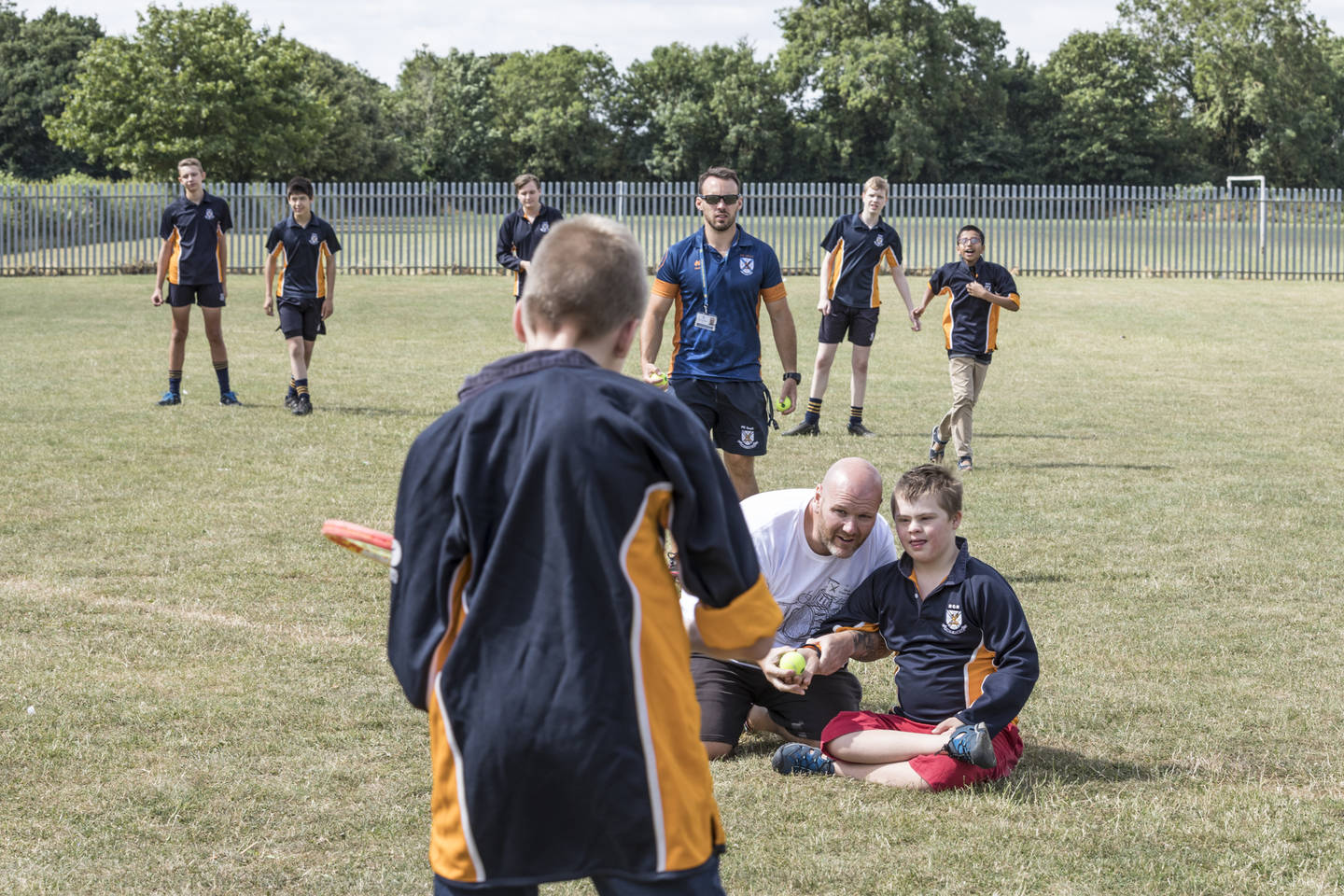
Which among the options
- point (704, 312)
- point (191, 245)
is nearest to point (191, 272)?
point (191, 245)

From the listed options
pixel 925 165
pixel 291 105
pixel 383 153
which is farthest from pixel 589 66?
pixel 291 105

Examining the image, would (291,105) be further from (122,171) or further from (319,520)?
(319,520)

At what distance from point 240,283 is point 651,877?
94.8 feet

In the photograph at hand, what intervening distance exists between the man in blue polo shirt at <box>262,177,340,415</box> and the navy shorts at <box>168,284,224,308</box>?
0.56 metres

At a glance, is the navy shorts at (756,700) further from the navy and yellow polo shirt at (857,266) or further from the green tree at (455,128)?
the green tree at (455,128)

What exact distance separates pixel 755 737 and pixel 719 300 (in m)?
3.19

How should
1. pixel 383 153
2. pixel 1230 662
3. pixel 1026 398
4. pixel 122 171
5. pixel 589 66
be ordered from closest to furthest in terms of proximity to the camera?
pixel 1230 662 < pixel 1026 398 < pixel 122 171 < pixel 383 153 < pixel 589 66

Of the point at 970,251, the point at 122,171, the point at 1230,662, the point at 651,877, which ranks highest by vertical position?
the point at 122,171

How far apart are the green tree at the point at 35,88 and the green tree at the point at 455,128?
17015 millimetres

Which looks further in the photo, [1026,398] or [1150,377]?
[1150,377]

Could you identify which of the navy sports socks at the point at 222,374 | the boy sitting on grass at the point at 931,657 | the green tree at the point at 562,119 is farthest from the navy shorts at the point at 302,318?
the green tree at the point at 562,119

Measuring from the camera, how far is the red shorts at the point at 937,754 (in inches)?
181

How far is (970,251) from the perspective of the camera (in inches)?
420

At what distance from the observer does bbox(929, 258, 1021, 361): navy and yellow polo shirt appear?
10523 mm
